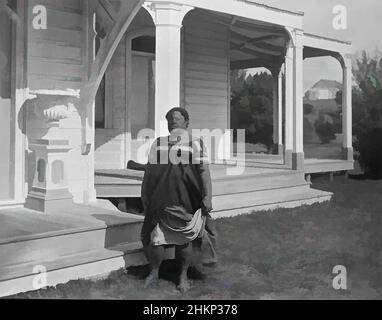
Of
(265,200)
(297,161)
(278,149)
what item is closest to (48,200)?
(265,200)

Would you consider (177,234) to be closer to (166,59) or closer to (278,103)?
(166,59)

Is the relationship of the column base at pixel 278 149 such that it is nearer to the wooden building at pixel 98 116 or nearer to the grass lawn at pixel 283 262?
the wooden building at pixel 98 116

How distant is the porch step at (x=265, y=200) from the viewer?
8.52 metres

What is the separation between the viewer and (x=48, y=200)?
6141mm

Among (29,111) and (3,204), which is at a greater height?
(29,111)

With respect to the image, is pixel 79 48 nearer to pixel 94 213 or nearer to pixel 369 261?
pixel 94 213

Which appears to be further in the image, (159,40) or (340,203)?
(340,203)

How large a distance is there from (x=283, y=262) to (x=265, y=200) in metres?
3.57

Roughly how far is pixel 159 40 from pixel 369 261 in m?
4.11

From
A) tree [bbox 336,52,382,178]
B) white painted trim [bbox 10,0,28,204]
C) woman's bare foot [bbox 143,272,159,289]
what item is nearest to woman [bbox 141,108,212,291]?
woman's bare foot [bbox 143,272,159,289]

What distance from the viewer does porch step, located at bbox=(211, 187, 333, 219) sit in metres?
8.52

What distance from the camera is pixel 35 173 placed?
6371 millimetres

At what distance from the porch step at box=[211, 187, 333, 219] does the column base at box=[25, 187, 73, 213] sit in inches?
109
